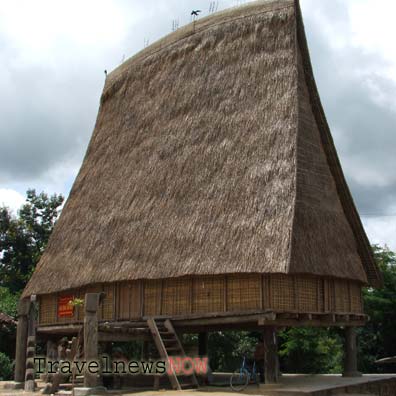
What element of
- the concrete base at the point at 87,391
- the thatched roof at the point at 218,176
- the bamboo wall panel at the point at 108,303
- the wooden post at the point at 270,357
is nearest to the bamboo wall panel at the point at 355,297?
the thatched roof at the point at 218,176

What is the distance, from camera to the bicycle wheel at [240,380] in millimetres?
14117

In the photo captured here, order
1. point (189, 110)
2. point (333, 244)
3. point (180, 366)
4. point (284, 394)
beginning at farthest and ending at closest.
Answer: point (189, 110), point (333, 244), point (180, 366), point (284, 394)

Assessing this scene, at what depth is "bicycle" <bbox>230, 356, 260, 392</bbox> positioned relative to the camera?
1409 cm

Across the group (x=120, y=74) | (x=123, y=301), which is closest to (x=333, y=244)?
(x=123, y=301)

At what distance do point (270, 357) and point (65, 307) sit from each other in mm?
6909

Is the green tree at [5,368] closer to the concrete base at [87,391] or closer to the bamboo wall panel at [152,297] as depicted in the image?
the bamboo wall panel at [152,297]

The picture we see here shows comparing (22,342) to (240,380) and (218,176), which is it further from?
(218,176)

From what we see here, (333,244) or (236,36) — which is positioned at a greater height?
(236,36)

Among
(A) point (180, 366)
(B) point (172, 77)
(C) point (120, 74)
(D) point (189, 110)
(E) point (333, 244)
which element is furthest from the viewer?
(C) point (120, 74)

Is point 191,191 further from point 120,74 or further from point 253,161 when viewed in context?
point 120,74

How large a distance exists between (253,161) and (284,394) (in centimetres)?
547

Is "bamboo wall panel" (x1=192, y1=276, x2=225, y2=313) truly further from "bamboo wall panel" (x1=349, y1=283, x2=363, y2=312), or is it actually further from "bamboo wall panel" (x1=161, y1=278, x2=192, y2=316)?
"bamboo wall panel" (x1=349, y1=283, x2=363, y2=312)

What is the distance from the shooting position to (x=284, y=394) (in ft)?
41.6

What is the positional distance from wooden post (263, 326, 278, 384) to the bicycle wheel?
22.2 inches
